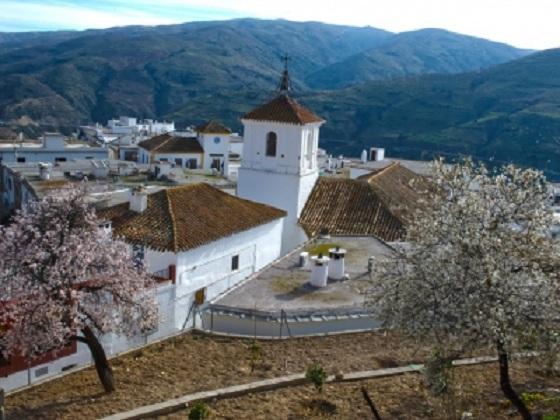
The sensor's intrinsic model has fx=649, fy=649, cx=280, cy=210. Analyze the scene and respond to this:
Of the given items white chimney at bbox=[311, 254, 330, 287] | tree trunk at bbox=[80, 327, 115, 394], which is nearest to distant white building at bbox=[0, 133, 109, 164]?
white chimney at bbox=[311, 254, 330, 287]

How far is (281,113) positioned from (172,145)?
2638 centimetres

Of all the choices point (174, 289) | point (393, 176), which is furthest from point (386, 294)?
point (393, 176)

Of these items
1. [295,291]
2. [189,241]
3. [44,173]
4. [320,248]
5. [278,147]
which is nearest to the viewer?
[295,291]

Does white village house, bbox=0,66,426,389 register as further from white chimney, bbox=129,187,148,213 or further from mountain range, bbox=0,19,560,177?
mountain range, bbox=0,19,560,177

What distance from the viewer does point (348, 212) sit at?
93.1 ft

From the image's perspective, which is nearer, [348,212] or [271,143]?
[348,212]

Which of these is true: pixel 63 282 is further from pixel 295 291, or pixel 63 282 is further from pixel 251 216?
pixel 251 216

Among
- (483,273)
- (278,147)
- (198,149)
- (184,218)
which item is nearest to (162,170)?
(278,147)

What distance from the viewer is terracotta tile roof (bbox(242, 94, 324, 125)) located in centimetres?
2833

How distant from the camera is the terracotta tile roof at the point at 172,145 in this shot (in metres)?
52.4

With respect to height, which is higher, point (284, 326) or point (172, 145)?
point (172, 145)

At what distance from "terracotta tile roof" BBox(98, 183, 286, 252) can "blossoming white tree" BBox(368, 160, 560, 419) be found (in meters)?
11.3

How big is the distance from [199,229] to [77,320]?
34.0 ft

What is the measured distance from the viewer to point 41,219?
1128 cm
